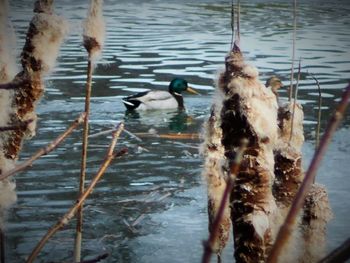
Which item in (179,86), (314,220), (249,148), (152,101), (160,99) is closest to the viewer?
(249,148)

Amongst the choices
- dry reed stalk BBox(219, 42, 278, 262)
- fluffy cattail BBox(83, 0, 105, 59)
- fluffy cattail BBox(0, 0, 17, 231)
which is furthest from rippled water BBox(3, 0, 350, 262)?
fluffy cattail BBox(83, 0, 105, 59)

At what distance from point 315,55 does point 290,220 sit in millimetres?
15464

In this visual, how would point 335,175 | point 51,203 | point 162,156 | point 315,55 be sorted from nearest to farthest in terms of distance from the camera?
1. point 51,203
2. point 335,175
3. point 162,156
4. point 315,55

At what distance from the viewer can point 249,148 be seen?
6.37ft

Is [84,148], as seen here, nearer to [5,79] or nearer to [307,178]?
[5,79]

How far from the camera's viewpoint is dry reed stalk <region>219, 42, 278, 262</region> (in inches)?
75.8

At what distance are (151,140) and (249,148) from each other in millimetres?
7387

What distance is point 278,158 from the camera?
2744mm

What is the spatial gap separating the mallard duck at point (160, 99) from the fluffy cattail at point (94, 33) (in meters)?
9.49

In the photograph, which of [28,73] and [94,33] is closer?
[94,33]

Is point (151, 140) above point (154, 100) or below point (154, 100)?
above

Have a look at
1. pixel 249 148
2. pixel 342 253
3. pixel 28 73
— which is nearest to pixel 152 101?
pixel 28 73

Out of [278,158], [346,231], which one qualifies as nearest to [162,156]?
[346,231]

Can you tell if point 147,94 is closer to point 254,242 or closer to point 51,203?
point 51,203
